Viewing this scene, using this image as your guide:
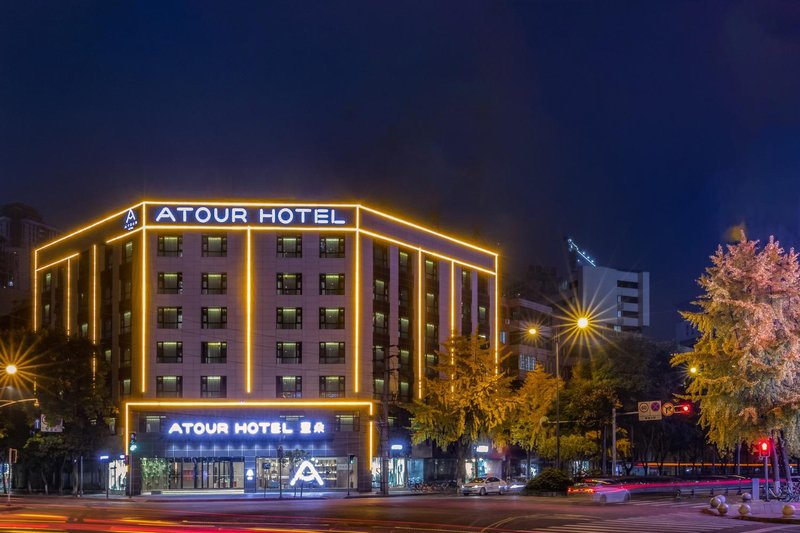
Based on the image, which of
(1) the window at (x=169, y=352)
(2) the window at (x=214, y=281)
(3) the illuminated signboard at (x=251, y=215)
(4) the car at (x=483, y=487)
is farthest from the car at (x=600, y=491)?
(1) the window at (x=169, y=352)

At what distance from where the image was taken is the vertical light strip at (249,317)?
3223 inches

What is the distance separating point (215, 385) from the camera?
8162 centimetres

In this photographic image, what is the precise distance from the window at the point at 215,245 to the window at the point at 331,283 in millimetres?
8519

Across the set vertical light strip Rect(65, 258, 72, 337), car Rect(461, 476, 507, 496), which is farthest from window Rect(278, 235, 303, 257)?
car Rect(461, 476, 507, 496)

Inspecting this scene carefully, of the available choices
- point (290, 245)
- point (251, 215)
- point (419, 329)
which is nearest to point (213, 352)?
point (290, 245)

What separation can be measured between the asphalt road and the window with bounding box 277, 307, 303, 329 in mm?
27128

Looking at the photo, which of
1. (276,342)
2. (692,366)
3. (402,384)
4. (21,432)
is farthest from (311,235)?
(692,366)

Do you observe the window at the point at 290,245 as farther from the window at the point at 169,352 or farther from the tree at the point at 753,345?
the tree at the point at 753,345

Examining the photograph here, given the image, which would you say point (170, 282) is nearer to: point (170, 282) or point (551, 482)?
point (170, 282)

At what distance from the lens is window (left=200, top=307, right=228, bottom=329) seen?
82375 millimetres

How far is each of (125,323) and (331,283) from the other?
60.7 feet

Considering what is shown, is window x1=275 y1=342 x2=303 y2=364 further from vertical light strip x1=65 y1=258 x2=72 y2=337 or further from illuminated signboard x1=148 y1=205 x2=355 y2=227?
vertical light strip x1=65 y1=258 x2=72 y2=337

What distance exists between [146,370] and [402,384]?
74.0ft

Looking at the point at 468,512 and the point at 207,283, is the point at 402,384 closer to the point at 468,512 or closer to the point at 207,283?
the point at 207,283
